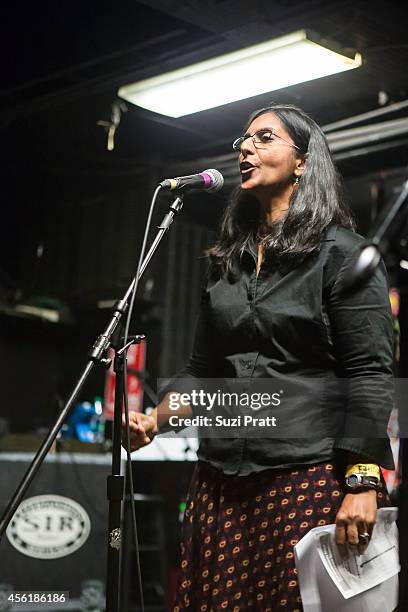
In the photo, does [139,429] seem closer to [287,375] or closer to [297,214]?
[287,375]

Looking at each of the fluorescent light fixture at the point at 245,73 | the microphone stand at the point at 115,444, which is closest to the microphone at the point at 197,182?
the microphone stand at the point at 115,444

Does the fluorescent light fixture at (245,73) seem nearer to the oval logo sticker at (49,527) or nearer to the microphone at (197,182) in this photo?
the microphone at (197,182)

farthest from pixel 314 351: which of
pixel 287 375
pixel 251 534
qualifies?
pixel 251 534

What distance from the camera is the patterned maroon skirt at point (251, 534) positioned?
1.53 m

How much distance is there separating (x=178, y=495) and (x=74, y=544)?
1192 mm

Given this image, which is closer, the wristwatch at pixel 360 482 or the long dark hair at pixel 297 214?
the wristwatch at pixel 360 482

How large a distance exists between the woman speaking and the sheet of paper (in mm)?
35

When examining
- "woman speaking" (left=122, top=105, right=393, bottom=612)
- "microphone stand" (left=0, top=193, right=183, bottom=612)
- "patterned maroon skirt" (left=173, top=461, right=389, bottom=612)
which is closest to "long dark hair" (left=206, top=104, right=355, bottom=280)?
"woman speaking" (left=122, top=105, right=393, bottom=612)

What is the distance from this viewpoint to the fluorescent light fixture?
8.70ft

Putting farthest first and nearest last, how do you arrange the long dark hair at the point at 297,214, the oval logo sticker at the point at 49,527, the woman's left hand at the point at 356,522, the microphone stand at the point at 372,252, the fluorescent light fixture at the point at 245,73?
the oval logo sticker at the point at 49,527, the fluorescent light fixture at the point at 245,73, the long dark hair at the point at 297,214, the woman's left hand at the point at 356,522, the microphone stand at the point at 372,252

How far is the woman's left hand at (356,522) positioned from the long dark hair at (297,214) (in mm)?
482

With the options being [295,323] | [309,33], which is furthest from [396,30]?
[295,323]

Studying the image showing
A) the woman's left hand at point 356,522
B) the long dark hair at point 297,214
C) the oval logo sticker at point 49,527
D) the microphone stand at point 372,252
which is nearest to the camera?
the microphone stand at point 372,252

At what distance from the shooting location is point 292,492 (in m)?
1.54
